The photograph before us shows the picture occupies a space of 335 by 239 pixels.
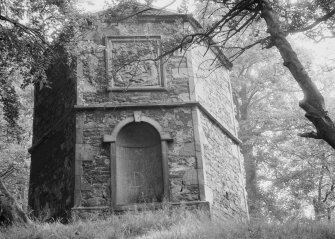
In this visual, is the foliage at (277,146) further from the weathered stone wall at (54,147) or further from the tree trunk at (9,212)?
the tree trunk at (9,212)

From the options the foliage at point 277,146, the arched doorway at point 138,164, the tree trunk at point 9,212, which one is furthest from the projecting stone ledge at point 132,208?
the foliage at point 277,146

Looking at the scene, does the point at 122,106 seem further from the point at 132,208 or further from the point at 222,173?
the point at 222,173

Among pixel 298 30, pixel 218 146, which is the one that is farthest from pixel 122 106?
pixel 298 30

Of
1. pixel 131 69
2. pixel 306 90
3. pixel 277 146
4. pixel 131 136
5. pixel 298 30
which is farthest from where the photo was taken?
pixel 277 146

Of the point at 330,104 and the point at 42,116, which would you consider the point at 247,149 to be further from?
the point at 42,116

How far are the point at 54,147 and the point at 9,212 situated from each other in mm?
4182

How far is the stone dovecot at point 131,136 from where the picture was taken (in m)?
10.9

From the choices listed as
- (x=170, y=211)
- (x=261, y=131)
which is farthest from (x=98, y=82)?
(x=261, y=131)

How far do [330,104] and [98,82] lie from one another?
37.5 ft

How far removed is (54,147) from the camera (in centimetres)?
1266

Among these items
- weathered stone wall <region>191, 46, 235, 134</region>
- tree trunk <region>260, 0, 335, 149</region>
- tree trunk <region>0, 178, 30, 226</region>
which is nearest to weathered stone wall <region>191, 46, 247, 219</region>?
weathered stone wall <region>191, 46, 235, 134</region>

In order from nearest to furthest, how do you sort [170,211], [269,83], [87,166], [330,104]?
[170,211] < [87,166] < [330,104] < [269,83]

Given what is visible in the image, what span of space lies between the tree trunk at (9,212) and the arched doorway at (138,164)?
2.83 metres

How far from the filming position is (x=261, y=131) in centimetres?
2073
